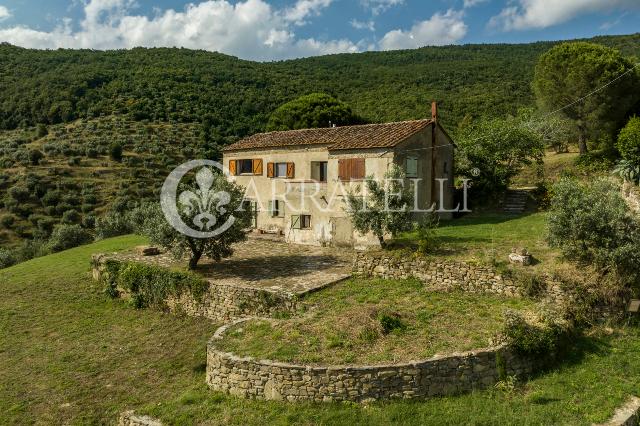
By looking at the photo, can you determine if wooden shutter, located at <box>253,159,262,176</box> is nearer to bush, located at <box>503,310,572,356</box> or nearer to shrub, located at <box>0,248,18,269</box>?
bush, located at <box>503,310,572,356</box>

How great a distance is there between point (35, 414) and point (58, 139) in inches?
1857

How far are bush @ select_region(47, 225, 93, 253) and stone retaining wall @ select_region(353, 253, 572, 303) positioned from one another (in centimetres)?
2547

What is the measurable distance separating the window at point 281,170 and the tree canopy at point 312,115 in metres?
13.7

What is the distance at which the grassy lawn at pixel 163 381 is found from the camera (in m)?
8.85

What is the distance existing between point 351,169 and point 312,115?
1932 cm

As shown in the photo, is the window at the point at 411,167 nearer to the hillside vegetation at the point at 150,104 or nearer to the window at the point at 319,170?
the window at the point at 319,170

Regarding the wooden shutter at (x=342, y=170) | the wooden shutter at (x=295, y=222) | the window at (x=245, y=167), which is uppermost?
the window at (x=245, y=167)

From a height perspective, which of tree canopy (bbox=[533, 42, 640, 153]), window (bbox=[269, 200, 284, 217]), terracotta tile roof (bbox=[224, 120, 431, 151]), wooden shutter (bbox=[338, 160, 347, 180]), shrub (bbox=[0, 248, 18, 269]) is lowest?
shrub (bbox=[0, 248, 18, 269])

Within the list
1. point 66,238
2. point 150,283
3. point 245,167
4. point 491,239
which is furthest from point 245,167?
point 66,238

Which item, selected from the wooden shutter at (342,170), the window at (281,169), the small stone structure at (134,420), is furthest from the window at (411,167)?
the small stone structure at (134,420)

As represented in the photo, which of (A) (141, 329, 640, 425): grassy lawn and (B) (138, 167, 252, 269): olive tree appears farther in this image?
(B) (138, 167, 252, 269): olive tree

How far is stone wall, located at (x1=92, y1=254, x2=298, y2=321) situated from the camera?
14.0m

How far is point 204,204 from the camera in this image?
17188 mm

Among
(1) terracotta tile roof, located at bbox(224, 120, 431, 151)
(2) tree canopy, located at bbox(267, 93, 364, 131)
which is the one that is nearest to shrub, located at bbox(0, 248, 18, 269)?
(1) terracotta tile roof, located at bbox(224, 120, 431, 151)
